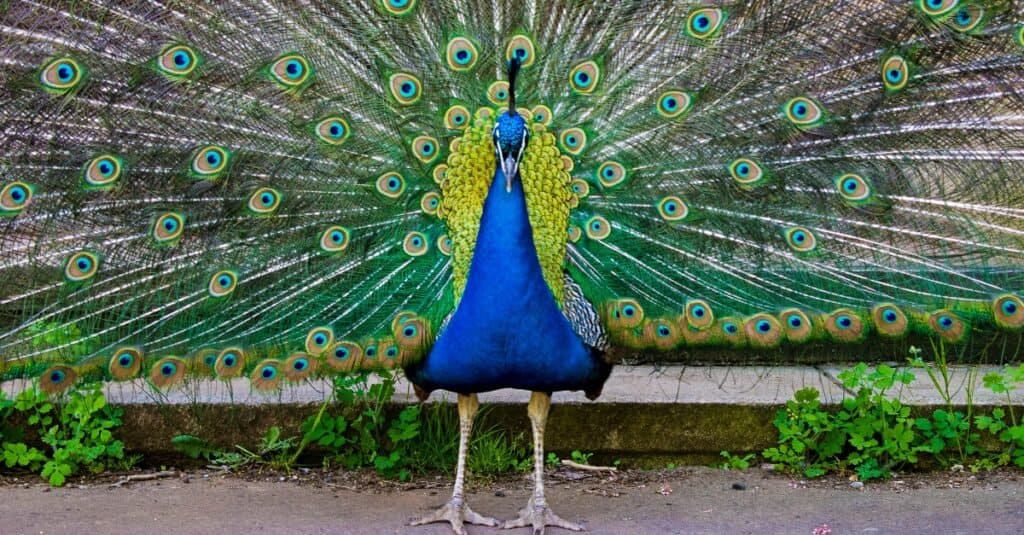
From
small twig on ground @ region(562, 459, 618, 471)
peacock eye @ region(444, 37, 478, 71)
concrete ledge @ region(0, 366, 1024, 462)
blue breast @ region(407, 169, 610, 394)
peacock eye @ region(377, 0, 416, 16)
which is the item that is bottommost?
small twig on ground @ region(562, 459, 618, 471)

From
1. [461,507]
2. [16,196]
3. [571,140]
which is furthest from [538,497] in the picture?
[16,196]

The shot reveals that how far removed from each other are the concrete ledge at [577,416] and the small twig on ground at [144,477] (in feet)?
0.24

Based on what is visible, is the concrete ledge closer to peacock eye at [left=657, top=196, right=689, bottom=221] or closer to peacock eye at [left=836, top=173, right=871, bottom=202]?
peacock eye at [left=657, top=196, right=689, bottom=221]

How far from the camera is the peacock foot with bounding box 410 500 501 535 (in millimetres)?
3736

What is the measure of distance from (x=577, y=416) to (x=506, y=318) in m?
1.14

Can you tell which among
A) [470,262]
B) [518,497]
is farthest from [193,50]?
[518,497]

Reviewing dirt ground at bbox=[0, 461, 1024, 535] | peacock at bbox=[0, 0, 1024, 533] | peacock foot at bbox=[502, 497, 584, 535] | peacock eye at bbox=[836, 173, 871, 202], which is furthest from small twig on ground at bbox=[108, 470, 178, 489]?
peacock eye at bbox=[836, 173, 871, 202]

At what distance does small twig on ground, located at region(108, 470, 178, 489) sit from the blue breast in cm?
134

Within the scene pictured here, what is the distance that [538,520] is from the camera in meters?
3.72

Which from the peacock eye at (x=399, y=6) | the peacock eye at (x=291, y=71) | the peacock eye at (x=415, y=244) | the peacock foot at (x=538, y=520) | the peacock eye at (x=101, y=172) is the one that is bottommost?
the peacock foot at (x=538, y=520)

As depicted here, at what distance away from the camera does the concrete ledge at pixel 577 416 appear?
434 centimetres

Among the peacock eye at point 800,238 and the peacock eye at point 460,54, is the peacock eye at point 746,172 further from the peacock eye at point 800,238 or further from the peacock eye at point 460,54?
the peacock eye at point 460,54

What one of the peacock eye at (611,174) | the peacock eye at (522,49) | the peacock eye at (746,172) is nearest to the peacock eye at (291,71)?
the peacock eye at (522,49)

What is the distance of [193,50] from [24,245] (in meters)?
0.79
